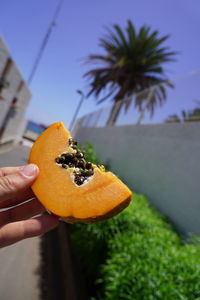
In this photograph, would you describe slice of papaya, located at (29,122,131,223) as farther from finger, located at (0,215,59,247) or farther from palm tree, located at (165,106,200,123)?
palm tree, located at (165,106,200,123)

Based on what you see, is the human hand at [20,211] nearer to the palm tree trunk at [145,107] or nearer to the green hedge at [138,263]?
the green hedge at [138,263]

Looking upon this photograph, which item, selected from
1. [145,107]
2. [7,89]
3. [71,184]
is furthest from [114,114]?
[71,184]

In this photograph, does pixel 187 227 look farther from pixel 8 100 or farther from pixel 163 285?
pixel 8 100

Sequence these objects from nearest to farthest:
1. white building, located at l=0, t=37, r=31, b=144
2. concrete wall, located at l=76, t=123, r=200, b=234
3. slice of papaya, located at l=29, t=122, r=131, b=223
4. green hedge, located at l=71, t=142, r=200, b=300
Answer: slice of papaya, located at l=29, t=122, r=131, b=223 < green hedge, located at l=71, t=142, r=200, b=300 < concrete wall, located at l=76, t=123, r=200, b=234 < white building, located at l=0, t=37, r=31, b=144

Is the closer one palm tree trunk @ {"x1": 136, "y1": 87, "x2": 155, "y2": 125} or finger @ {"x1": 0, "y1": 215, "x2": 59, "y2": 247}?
finger @ {"x1": 0, "y1": 215, "x2": 59, "y2": 247}

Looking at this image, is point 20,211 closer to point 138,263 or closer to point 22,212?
point 22,212

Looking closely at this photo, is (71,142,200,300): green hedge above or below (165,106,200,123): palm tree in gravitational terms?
below

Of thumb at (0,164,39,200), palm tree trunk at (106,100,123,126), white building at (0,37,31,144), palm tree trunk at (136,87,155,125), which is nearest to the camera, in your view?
thumb at (0,164,39,200)

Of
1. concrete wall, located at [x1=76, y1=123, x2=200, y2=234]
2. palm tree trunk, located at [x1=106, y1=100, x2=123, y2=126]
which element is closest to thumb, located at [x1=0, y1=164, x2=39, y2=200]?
concrete wall, located at [x1=76, y1=123, x2=200, y2=234]
